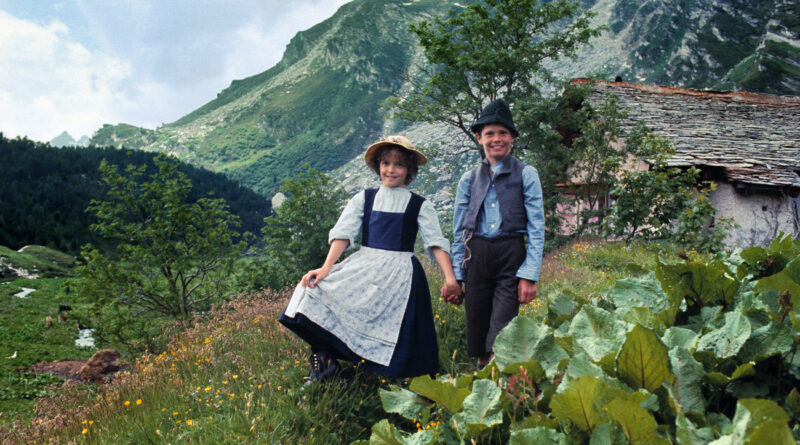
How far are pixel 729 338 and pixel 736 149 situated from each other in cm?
1460

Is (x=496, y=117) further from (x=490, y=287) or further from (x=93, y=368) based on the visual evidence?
(x=93, y=368)

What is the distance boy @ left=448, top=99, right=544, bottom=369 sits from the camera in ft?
9.96

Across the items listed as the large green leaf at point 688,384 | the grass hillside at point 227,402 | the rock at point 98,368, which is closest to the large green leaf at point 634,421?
the large green leaf at point 688,384

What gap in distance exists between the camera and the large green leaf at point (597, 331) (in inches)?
33.1

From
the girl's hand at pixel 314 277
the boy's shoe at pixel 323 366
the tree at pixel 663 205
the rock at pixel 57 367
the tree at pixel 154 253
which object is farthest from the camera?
the tree at pixel 663 205

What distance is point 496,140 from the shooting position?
124 inches

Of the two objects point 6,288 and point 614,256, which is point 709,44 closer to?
point 614,256

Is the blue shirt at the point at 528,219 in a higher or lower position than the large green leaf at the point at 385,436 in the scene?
higher

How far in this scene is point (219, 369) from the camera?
349 centimetres

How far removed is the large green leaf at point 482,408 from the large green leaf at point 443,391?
3cm

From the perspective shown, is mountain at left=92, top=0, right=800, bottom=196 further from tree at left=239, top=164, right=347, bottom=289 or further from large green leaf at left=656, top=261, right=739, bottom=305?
large green leaf at left=656, top=261, right=739, bottom=305

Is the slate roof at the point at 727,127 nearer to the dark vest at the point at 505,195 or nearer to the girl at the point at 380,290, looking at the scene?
the dark vest at the point at 505,195

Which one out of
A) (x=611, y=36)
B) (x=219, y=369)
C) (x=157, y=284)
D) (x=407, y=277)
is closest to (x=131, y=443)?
(x=219, y=369)

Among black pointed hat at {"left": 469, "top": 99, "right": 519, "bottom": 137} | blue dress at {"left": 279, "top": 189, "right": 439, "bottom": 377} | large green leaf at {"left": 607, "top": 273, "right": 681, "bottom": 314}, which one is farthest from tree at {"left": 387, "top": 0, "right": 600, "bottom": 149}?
large green leaf at {"left": 607, "top": 273, "right": 681, "bottom": 314}
